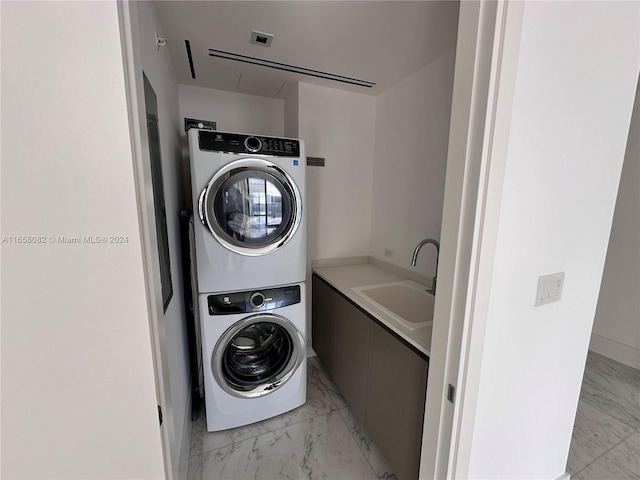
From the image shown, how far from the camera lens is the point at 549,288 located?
3.32ft

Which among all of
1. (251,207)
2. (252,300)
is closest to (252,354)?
(252,300)

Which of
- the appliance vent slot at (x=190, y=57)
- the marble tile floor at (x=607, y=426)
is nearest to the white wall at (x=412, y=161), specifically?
the marble tile floor at (x=607, y=426)

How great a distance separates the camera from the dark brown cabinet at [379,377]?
122 cm

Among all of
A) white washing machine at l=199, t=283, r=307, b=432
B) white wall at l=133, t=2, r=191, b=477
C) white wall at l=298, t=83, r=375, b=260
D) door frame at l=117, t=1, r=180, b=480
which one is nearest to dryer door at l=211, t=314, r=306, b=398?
white washing machine at l=199, t=283, r=307, b=432

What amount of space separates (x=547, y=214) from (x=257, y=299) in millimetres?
1446

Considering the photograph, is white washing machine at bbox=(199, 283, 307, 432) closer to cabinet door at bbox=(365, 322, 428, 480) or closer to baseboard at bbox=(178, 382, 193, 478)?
baseboard at bbox=(178, 382, 193, 478)

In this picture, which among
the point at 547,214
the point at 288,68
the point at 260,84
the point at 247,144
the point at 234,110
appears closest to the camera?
the point at 547,214

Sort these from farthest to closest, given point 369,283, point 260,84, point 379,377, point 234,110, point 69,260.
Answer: point 234,110 < point 260,84 < point 369,283 < point 379,377 < point 69,260

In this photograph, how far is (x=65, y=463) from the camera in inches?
20.7

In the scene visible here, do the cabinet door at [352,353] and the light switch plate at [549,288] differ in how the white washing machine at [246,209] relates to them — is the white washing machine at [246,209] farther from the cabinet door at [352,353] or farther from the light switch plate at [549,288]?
the light switch plate at [549,288]

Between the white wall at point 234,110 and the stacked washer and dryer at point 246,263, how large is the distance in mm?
922

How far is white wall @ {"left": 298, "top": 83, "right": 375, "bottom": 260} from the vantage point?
2248 millimetres

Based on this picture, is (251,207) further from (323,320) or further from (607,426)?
(607,426)

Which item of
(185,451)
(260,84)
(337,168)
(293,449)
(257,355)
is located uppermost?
(260,84)
